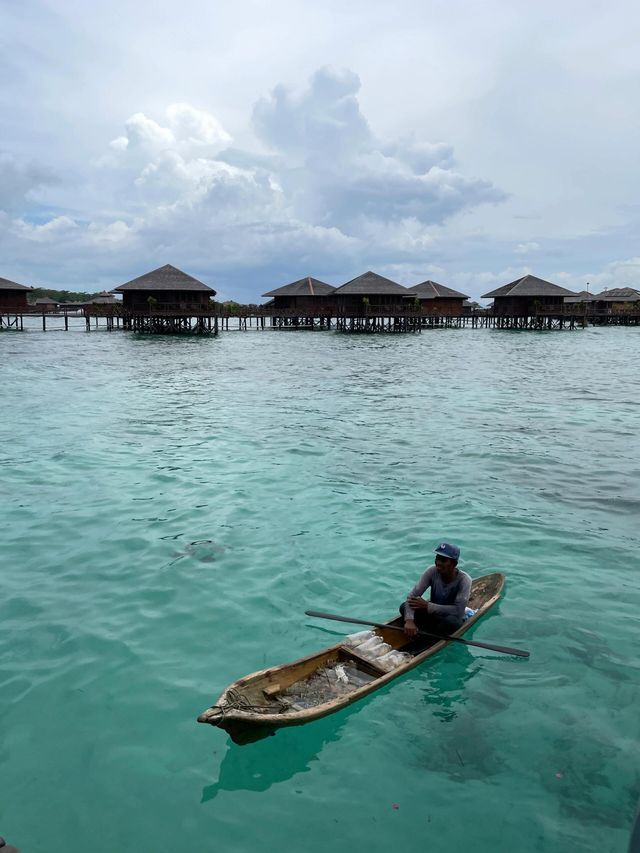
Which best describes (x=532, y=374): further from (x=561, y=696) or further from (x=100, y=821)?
(x=100, y=821)

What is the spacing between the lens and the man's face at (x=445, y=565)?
22.0 ft

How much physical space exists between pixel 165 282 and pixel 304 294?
55.2ft

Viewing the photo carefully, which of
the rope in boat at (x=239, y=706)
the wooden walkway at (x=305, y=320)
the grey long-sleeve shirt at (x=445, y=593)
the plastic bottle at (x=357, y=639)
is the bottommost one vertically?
the plastic bottle at (x=357, y=639)

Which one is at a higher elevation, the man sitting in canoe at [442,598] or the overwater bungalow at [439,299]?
the overwater bungalow at [439,299]

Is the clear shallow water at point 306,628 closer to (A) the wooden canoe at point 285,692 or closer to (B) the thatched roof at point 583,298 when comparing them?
(A) the wooden canoe at point 285,692

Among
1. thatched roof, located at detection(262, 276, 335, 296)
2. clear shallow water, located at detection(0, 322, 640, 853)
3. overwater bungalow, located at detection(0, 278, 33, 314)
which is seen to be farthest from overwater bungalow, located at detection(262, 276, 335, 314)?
clear shallow water, located at detection(0, 322, 640, 853)

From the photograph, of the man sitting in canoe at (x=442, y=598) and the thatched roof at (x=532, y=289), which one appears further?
the thatched roof at (x=532, y=289)

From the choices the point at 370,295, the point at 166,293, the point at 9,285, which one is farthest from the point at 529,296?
the point at 9,285

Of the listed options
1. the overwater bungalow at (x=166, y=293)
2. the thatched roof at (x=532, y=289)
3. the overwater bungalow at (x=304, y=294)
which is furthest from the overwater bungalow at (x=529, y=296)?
the overwater bungalow at (x=166, y=293)

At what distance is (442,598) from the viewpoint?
6969mm

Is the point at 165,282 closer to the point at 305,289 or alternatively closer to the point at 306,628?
the point at 305,289

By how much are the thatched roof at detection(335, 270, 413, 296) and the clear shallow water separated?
45397 millimetres

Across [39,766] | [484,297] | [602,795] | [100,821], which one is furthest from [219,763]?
[484,297]

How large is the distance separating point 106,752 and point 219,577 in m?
3.42
